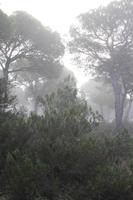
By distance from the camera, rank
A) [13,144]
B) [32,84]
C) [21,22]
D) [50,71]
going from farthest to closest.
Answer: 1. [32,84]
2. [50,71]
3. [21,22]
4. [13,144]

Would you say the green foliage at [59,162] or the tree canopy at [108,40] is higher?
the tree canopy at [108,40]

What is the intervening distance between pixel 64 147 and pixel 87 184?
107 centimetres

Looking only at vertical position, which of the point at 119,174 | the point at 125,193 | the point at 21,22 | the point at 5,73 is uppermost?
the point at 21,22

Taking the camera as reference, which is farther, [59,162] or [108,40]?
[108,40]

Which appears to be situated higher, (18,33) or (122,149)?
(18,33)

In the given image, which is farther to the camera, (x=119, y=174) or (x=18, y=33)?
(x=18, y=33)

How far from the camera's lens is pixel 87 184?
6355mm

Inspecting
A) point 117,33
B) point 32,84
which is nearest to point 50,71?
point 117,33

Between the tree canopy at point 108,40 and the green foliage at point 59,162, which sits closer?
the green foliage at point 59,162

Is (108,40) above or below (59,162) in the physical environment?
above

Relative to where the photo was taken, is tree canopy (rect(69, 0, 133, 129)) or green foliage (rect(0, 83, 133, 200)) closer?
green foliage (rect(0, 83, 133, 200))

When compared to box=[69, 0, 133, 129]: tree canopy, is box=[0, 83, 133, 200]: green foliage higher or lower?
lower

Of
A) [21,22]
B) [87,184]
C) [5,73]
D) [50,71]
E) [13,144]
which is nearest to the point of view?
[87,184]

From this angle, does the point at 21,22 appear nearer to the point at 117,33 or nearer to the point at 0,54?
the point at 0,54
